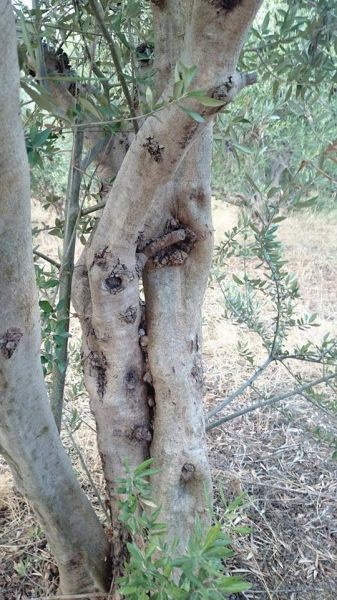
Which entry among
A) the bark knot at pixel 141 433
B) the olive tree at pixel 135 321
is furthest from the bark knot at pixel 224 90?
the bark knot at pixel 141 433

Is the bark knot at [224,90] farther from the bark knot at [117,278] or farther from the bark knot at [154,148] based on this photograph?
the bark knot at [117,278]

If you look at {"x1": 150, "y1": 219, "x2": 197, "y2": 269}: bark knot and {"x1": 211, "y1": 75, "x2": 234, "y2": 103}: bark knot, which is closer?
{"x1": 211, "y1": 75, "x2": 234, "y2": 103}: bark knot

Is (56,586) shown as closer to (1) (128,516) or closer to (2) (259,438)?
(1) (128,516)

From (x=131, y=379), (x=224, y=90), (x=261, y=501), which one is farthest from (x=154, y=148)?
(x=261, y=501)

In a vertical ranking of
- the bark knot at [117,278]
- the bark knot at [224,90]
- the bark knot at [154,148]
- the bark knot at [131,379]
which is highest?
the bark knot at [224,90]

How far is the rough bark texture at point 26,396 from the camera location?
63cm

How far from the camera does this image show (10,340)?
31.4 inches

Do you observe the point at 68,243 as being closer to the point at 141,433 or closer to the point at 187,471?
the point at 141,433

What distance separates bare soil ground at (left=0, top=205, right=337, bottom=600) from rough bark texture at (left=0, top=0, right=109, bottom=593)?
24 cm

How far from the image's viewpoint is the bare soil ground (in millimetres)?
1450

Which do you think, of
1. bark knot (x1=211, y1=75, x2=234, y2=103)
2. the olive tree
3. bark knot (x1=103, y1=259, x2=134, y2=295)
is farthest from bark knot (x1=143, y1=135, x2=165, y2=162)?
bark knot (x1=103, y1=259, x2=134, y2=295)

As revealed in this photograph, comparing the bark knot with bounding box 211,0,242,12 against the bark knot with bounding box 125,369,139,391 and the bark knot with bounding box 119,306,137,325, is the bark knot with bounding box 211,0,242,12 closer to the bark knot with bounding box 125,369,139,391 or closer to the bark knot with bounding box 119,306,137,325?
the bark knot with bounding box 119,306,137,325

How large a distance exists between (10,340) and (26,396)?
0.46ft

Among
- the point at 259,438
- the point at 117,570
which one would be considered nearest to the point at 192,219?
the point at 117,570
